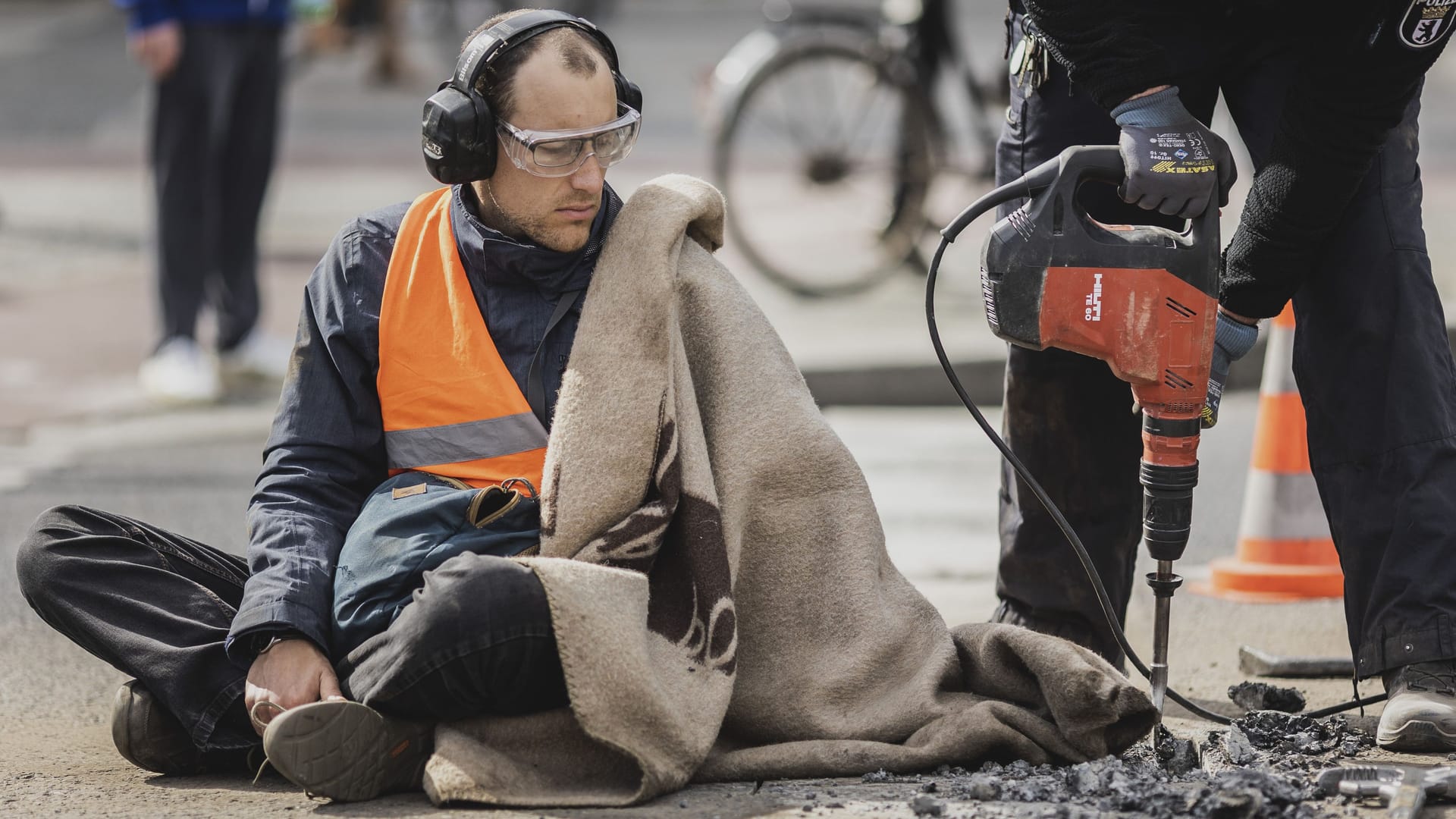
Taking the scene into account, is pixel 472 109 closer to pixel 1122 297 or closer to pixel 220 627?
pixel 220 627

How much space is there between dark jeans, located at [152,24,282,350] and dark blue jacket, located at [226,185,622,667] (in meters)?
3.70

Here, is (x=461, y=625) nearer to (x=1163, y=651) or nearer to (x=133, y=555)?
(x=133, y=555)

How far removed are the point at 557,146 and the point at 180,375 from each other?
13.0ft

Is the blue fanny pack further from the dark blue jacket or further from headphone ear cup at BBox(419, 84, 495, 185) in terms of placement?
headphone ear cup at BBox(419, 84, 495, 185)

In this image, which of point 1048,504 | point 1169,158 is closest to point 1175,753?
point 1048,504

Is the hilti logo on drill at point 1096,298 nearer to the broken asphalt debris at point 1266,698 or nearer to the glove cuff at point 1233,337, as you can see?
the glove cuff at point 1233,337

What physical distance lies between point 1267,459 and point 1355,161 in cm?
142

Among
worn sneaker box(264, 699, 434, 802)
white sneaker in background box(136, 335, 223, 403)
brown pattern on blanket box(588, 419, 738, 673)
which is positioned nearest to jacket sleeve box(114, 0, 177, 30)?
white sneaker in background box(136, 335, 223, 403)

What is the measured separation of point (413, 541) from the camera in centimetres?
308

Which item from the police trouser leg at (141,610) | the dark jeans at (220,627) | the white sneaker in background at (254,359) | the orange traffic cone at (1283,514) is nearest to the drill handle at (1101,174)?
the dark jeans at (220,627)

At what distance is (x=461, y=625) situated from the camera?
2.86m

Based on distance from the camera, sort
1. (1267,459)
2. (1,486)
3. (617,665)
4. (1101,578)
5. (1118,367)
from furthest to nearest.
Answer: (1,486), (1267,459), (1101,578), (1118,367), (617,665)

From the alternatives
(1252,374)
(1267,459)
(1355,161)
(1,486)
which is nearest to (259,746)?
(1355,161)

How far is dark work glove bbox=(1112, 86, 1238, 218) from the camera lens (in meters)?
2.98
